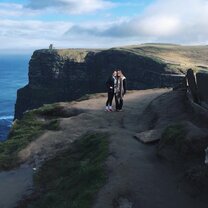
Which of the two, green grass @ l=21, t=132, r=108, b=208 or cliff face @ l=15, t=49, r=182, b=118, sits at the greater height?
green grass @ l=21, t=132, r=108, b=208

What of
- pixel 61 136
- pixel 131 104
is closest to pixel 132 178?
pixel 61 136

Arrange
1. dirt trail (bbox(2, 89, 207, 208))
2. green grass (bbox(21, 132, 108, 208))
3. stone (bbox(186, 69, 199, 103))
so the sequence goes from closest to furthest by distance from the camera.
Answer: dirt trail (bbox(2, 89, 207, 208)) → green grass (bbox(21, 132, 108, 208)) → stone (bbox(186, 69, 199, 103))

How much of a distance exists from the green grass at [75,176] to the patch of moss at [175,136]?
228 cm

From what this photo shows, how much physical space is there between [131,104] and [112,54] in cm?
10646

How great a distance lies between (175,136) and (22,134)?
440 inches

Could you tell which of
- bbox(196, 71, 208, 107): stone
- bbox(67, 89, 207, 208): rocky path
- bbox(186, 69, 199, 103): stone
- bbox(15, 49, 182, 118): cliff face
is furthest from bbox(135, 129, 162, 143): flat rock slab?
bbox(15, 49, 182, 118): cliff face

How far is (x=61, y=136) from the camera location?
24.7 m

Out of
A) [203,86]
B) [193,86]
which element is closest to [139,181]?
[203,86]

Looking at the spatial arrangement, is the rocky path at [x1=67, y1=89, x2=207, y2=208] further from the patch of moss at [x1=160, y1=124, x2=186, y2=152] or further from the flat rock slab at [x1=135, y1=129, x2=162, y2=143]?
the patch of moss at [x1=160, y1=124, x2=186, y2=152]

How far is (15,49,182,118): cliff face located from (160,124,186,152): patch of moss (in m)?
106

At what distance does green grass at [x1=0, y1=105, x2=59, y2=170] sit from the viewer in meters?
21.9

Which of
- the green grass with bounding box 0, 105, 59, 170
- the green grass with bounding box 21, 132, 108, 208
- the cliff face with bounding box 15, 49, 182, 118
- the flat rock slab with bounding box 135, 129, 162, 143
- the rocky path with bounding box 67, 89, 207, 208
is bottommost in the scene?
the cliff face with bounding box 15, 49, 182, 118

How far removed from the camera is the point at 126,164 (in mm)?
17516

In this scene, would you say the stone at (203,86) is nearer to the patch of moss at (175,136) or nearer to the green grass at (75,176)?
the patch of moss at (175,136)
